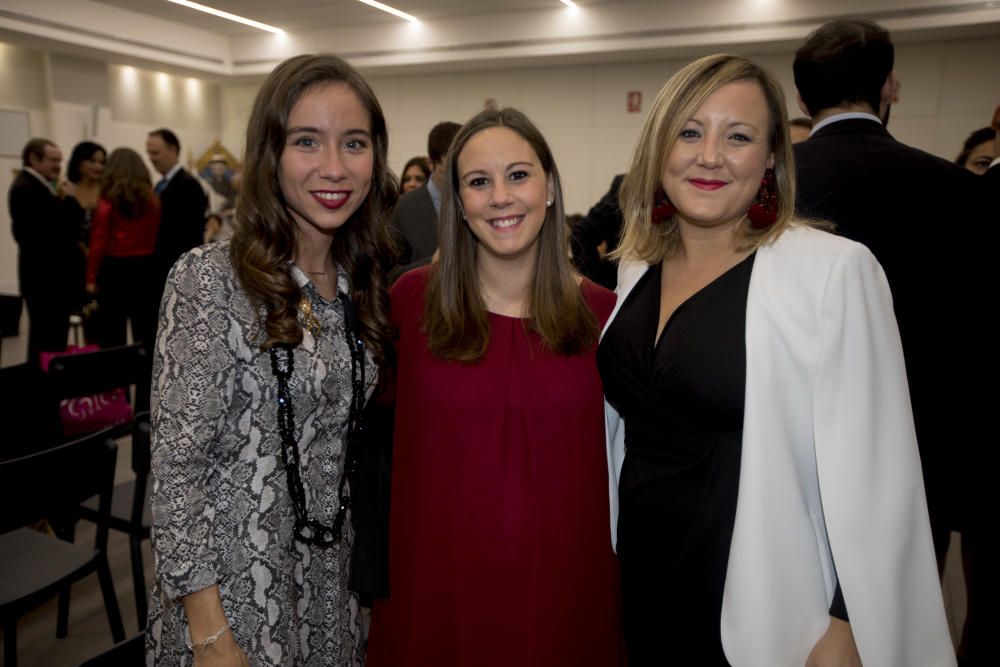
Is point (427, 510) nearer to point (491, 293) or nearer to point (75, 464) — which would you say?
point (491, 293)

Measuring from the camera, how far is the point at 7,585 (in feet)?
6.93

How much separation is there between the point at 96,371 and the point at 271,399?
6.79 feet

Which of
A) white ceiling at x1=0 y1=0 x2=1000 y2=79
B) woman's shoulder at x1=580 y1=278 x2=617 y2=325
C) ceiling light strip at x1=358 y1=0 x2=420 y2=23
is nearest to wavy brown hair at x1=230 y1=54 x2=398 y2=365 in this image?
woman's shoulder at x1=580 y1=278 x2=617 y2=325

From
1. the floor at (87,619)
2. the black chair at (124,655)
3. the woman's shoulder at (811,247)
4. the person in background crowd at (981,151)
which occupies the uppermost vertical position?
the person in background crowd at (981,151)

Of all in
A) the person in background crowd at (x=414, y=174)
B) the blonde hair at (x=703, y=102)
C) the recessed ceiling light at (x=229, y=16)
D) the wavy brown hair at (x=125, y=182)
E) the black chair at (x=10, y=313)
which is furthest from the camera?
the recessed ceiling light at (x=229, y=16)

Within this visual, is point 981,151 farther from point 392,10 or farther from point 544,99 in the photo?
point 392,10

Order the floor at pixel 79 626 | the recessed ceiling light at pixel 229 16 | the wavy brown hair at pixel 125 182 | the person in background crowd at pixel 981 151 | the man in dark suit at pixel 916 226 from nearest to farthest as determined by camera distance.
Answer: the man in dark suit at pixel 916 226 → the floor at pixel 79 626 → the person in background crowd at pixel 981 151 → the wavy brown hair at pixel 125 182 → the recessed ceiling light at pixel 229 16

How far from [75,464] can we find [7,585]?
1.64 ft

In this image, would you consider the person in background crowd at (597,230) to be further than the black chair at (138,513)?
Yes

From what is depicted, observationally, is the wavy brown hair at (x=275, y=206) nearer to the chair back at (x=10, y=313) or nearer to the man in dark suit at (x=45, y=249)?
the chair back at (x=10, y=313)

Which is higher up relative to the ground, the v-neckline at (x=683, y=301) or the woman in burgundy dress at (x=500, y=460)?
the v-neckline at (x=683, y=301)

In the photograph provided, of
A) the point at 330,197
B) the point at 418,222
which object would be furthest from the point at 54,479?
the point at 418,222

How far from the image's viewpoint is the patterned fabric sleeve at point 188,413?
49.5 inches

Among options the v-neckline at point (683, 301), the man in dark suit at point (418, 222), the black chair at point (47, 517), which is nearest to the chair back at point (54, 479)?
the black chair at point (47, 517)
